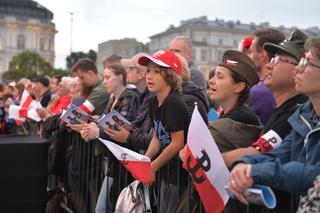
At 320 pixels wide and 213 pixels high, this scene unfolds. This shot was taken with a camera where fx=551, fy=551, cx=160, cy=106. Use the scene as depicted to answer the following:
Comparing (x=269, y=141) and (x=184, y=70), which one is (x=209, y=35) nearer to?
(x=184, y=70)

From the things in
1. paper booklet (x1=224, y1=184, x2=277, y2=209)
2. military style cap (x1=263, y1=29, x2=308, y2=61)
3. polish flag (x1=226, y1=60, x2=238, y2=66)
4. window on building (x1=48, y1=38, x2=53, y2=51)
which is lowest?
paper booklet (x1=224, y1=184, x2=277, y2=209)

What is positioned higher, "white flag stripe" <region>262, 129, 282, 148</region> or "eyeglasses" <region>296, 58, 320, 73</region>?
"eyeglasses" <region>296, 58, 320, 73</region>

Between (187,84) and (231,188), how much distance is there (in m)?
2.05

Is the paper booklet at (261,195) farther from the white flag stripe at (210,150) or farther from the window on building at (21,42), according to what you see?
the window on building at (21,42)

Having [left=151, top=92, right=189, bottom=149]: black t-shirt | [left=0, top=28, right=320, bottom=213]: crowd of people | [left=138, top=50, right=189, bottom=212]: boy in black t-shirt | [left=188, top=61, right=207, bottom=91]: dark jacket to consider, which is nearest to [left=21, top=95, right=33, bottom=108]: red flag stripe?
[left=0, top=28, right=320, bottom=213]: crowd of people

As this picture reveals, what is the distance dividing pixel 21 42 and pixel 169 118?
11006 centimetres

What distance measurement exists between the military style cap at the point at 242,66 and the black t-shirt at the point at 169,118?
0.56 metres

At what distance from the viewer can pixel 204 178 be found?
3201mm

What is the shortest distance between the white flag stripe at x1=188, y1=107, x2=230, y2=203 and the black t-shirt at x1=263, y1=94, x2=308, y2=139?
365 mm

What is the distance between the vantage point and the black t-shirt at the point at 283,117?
3141 mm

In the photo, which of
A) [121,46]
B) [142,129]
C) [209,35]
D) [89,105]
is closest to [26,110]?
[89,105]

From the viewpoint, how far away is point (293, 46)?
338cm

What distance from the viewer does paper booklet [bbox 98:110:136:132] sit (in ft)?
15.8

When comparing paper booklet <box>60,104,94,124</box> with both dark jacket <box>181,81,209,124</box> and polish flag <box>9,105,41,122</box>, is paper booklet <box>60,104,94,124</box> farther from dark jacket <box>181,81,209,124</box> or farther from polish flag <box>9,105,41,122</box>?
polish flag <box>9,105,41,122</box>
